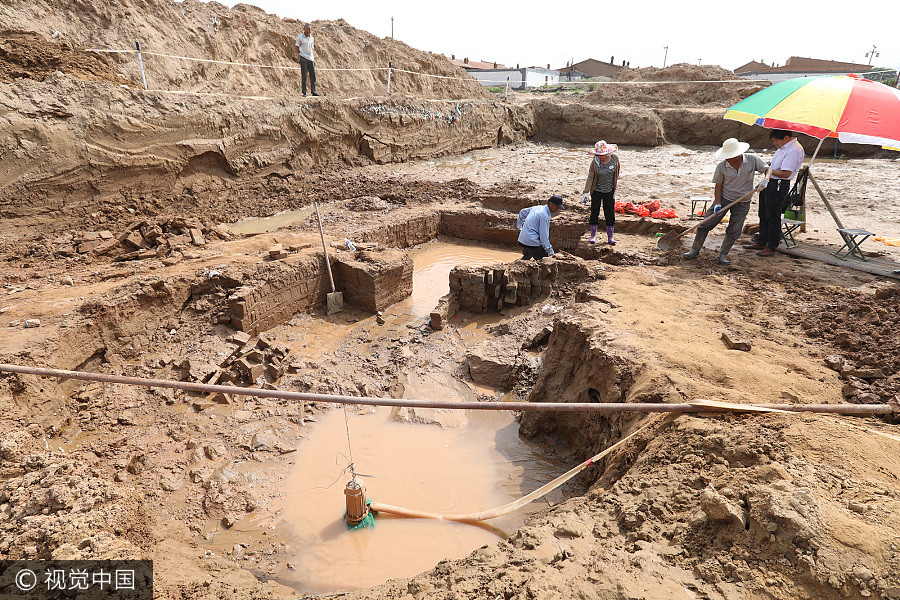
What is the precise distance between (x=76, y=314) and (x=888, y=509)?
23.4 feet

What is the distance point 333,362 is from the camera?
6.02 meters

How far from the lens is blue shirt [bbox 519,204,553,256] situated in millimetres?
7121

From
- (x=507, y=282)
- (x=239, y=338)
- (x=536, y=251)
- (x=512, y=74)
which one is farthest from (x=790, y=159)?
(x=512, y=74)

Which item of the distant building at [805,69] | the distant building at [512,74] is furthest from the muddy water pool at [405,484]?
the distant building at [805,69]

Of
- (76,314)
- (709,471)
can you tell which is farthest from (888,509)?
(76,314)

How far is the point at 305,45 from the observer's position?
1266 centimetres

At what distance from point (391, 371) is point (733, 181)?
5454 millimetres

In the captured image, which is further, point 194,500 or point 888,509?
point 194,500

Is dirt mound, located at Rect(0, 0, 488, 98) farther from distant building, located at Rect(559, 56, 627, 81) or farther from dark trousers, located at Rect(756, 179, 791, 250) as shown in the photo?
distant building, located at Rect(559, 56, 627, 81)

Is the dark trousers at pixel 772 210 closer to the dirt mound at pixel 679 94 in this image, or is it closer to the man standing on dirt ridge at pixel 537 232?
the man standing on dirt ridge at pixel 537 232

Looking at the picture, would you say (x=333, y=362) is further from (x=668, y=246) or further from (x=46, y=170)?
(x=46, y=170)

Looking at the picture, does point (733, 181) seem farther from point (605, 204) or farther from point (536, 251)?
point (536, 251)

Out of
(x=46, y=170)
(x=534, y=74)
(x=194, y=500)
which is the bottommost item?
(x=194, y=500)

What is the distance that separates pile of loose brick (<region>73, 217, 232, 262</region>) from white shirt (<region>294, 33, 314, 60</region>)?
7182 mm
